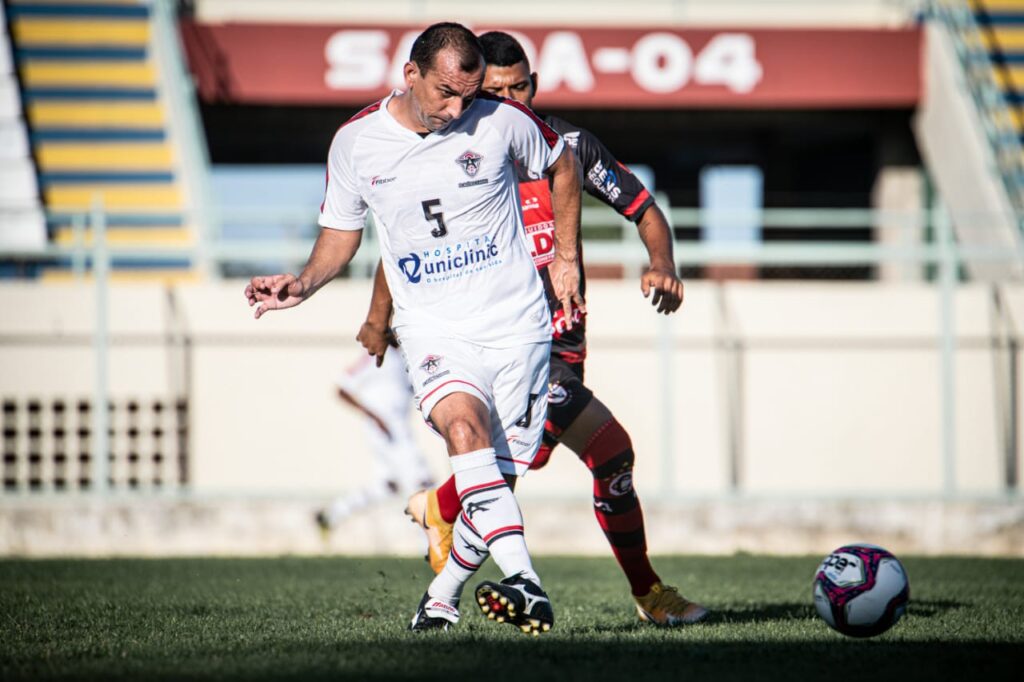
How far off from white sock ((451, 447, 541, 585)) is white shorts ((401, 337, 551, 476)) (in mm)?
205

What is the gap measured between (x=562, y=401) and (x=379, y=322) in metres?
0.85

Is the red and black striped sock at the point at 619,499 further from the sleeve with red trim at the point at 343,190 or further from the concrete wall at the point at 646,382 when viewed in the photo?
the concrete wall at the point at 646,382

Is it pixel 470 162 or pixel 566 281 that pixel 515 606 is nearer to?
pixel 566 281

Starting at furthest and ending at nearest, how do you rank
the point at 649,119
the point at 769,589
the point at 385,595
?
the point at 649,119
the point at 769,589
the point at 385,595

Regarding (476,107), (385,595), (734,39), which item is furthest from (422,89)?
(734,39)

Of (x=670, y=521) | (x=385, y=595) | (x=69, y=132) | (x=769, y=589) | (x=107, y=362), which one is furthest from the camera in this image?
(x=69, y=132)

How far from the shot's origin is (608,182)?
20.0ft

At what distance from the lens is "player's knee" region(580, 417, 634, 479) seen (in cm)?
622

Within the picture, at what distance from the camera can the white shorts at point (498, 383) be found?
537cm

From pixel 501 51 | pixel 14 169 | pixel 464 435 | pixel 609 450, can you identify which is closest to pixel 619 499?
pixel 609 450

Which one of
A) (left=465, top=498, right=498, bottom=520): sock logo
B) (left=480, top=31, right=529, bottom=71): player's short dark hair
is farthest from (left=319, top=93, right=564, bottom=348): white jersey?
(left=480, top=31, right=529, bottom=71): player's short dark hair

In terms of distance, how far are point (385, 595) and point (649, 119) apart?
12738mm

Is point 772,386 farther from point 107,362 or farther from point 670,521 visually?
point 107,362

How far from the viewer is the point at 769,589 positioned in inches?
328
